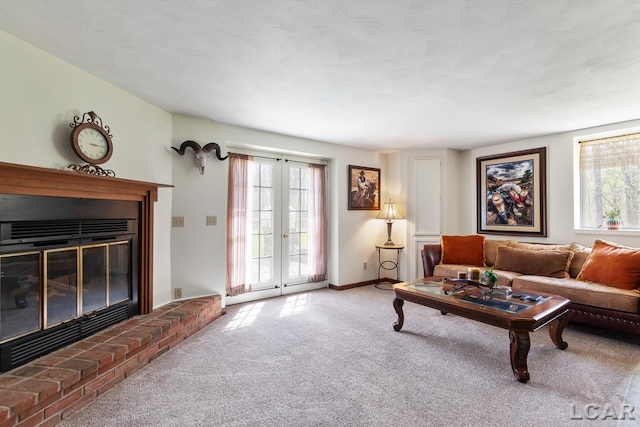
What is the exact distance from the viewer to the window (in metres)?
3.52

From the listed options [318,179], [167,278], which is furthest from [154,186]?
[318,179]

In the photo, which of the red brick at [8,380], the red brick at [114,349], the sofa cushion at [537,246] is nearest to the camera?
the red brick at [8,380]

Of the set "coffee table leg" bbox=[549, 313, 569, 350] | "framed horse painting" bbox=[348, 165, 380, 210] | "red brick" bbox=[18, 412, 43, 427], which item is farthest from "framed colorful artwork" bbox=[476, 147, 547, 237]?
"red brick" bbox=[18, 412, 43, 427]

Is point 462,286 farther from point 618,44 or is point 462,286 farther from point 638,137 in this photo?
point 638,137

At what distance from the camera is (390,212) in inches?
191

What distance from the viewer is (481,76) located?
2.31m

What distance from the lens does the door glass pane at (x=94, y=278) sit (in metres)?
2.27

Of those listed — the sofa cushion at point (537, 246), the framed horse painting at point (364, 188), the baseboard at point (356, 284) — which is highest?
the framed horse painting at point (364, 188)

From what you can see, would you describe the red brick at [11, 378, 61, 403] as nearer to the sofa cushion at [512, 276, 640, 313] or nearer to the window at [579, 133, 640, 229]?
the sofa cushion at [512, 276, 640, 313]

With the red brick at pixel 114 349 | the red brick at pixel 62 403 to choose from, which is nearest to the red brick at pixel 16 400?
the red brick at pixel 62 403

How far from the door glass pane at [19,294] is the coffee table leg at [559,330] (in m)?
4.04

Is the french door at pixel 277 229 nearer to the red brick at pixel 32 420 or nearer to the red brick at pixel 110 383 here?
the red brick at pixel 110 383

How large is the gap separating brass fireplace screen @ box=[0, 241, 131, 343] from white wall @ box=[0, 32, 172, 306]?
497mm

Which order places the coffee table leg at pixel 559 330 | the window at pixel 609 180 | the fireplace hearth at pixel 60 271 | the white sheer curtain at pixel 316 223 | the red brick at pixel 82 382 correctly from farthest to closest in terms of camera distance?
the white sheer curtain at pixel 316 223
the window at pixel 609 180
the coffee table leg at pixel 559 330
the fireplace hearth at pixel 60 271
the red brick at pixel 82 382
